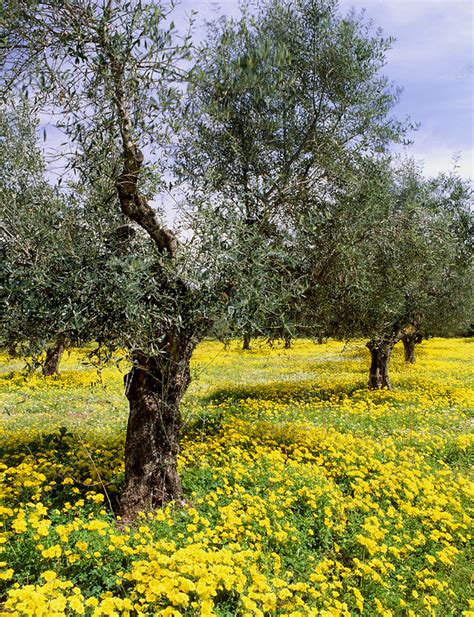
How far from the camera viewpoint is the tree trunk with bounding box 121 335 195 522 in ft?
25.9

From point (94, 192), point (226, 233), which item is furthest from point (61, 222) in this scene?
point (226, 233)

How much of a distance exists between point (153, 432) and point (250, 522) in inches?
89.2

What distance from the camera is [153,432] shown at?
323 inches

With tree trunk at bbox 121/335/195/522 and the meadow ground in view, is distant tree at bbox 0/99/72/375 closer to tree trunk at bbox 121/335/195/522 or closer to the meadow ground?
the meadow ground

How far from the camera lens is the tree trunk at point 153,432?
789 centimetres

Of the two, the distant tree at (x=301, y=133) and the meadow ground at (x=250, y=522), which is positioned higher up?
the distant tree at (x=301, y=133)

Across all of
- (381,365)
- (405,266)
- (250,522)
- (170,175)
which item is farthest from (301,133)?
(381,365)

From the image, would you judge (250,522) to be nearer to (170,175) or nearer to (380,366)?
(170,175)

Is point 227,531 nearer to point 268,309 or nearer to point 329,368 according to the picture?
point 268,309

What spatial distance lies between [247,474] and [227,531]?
1.92 meters

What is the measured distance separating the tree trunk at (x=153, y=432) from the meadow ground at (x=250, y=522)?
1.37 feet

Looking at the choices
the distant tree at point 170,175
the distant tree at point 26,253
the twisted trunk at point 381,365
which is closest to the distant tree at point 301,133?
the distant tree at point 170,175

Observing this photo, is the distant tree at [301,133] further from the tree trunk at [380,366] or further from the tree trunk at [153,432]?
the tree trunk at [380,366]

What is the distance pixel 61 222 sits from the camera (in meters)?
7.59
